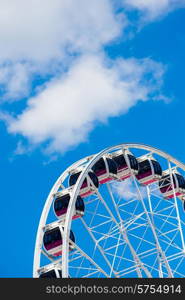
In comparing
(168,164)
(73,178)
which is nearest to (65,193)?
(73,178)

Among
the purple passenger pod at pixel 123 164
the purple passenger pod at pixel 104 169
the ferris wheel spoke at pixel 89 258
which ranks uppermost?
the purple passenger pod at pixel 123 164

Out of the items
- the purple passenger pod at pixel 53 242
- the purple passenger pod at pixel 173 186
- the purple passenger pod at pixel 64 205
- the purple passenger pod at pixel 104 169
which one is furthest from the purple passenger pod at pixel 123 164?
the purple passenger pod at pixel 53 242

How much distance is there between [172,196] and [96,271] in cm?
1163

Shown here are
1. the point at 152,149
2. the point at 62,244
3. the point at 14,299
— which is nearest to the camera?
the point at 14,299

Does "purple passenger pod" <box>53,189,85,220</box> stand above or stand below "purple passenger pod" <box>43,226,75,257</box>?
above

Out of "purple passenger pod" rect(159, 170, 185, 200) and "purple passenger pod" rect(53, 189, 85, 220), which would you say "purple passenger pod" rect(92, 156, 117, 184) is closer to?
"purple passenger pod" rect(53, 189, 85, 220)

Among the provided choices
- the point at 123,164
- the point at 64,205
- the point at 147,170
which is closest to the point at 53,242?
the point at 64,205

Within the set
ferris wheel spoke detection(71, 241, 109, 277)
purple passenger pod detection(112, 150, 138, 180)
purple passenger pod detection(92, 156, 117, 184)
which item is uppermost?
purple passenger pod detection(112, 150, 138, 180)

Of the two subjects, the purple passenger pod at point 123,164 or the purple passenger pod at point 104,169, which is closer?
the purple passenger pod at point 104,169

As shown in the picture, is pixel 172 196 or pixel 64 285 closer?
pixel 64 285

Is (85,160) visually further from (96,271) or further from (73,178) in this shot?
(96,271)

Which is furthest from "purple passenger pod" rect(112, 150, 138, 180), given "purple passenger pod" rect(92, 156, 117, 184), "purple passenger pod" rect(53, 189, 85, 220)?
"purple passenger pod" rect(53, 189, 85, 220)

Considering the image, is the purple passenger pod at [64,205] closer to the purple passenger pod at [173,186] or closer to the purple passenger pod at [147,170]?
the purple passenger pod at [147,170]

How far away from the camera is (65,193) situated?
52156 millimetres
